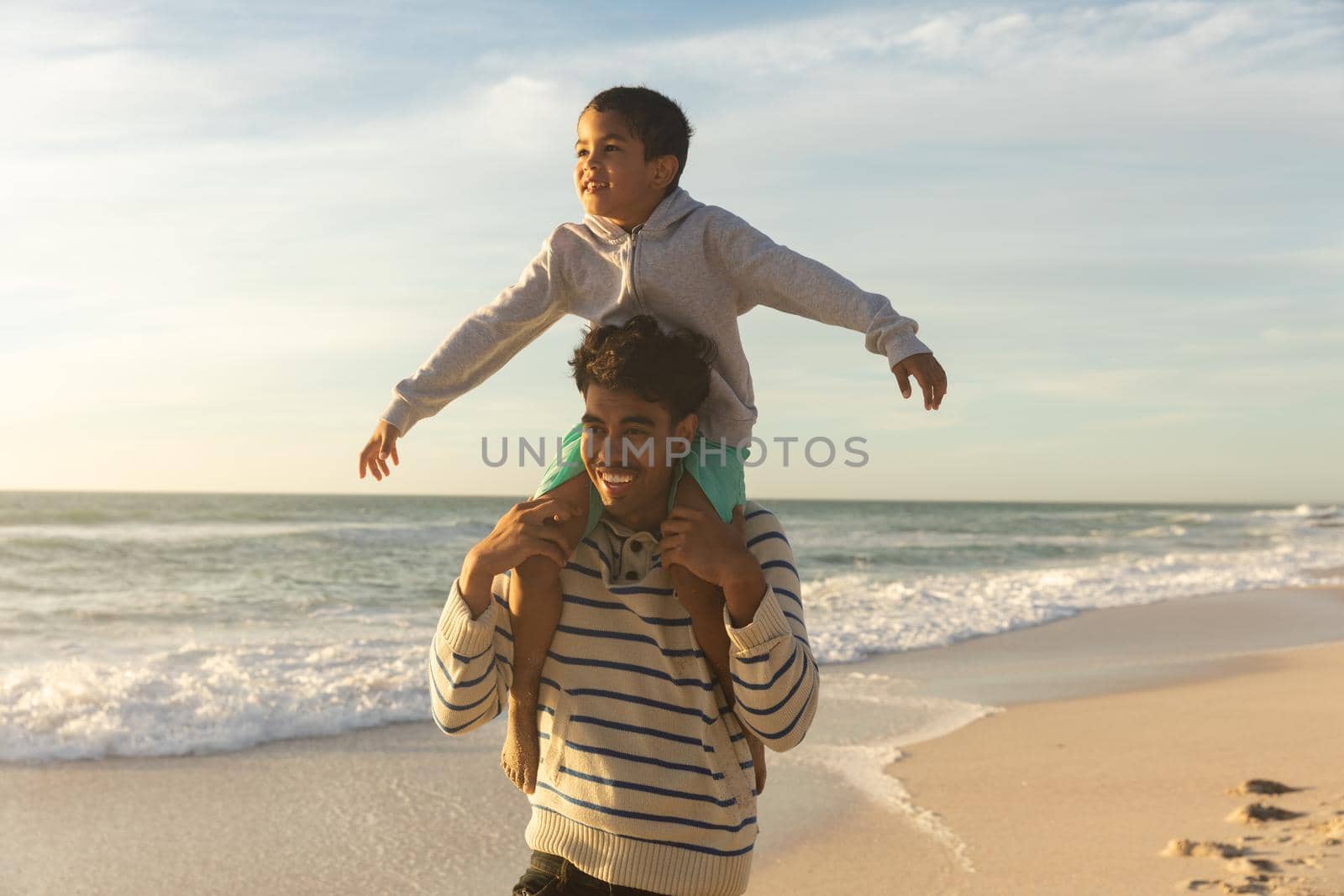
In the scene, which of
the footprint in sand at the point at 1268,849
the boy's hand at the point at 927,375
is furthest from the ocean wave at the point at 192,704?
the boy's hand at the point at 927,375

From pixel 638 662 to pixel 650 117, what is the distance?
1128 mm

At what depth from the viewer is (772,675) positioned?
1.85 metres

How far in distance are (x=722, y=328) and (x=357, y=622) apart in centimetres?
1000

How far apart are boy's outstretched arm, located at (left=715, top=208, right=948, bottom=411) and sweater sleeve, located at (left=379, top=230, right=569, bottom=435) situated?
41 cm

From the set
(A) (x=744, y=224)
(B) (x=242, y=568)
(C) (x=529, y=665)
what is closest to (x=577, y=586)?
(C) (x=529, y=665)

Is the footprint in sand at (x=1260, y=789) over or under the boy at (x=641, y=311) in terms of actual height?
under

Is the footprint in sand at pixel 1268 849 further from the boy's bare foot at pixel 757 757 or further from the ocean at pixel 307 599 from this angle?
the ocean at pixel 307 599

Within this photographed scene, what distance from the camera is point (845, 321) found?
2.20 meters

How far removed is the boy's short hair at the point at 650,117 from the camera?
2.35 m

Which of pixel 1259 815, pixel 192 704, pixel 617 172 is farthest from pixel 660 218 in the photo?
pixel 192 704

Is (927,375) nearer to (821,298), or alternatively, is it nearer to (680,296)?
(821,298)

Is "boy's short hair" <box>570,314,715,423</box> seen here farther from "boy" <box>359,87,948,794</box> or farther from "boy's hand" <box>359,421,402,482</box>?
"boy's hand" <box>359,421,402,482</box>

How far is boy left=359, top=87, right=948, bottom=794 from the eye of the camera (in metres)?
2.01

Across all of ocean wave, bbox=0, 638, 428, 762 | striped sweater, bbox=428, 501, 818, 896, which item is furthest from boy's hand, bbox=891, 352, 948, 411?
ocean wave, bbox=0, 638, 428, 762
